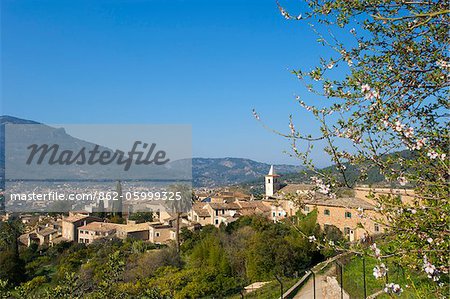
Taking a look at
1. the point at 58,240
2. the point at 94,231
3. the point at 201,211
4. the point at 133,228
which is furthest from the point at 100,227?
the point at 201,211

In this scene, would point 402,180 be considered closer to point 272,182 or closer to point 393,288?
point 393,288

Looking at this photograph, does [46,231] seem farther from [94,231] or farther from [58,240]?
[94,231]

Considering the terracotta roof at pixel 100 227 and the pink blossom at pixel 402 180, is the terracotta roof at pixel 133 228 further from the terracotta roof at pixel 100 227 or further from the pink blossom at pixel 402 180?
the pink blossom at pixel 402 180

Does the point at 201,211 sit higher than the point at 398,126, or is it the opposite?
the point at 398,126

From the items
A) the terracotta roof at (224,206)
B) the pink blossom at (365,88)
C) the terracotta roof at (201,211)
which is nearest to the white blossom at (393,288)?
the pink blossom at (365,88)

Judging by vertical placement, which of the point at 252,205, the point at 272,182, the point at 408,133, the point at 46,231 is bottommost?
the point at 46,231

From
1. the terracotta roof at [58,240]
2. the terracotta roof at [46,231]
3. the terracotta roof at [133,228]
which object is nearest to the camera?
the terracotta roof at [133,228]

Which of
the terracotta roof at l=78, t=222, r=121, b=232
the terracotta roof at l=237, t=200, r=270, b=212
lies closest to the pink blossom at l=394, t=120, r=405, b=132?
the terracotta roof at l=237, t=200, r=270, b=212

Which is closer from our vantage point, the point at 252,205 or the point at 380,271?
the point at 380,271

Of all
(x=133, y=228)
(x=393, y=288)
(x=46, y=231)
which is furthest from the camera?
(x=46, y=231)

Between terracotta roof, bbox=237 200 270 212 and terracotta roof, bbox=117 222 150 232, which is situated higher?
terracotta roof, bbox=237 200 270 212

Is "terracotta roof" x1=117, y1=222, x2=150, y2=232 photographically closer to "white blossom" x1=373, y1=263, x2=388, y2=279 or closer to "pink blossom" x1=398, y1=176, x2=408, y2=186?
"pink blossom" x1=398, y1=176, x2=408, y2=186

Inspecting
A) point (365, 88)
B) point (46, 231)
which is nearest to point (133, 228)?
point (46, 231)

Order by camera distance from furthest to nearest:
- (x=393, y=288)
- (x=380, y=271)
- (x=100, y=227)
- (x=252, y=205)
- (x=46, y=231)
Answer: (x=46, y=231) < (x=252, y=205) < (x=100, y=227) < (x=380, y=271) < (x=393, y=288)
